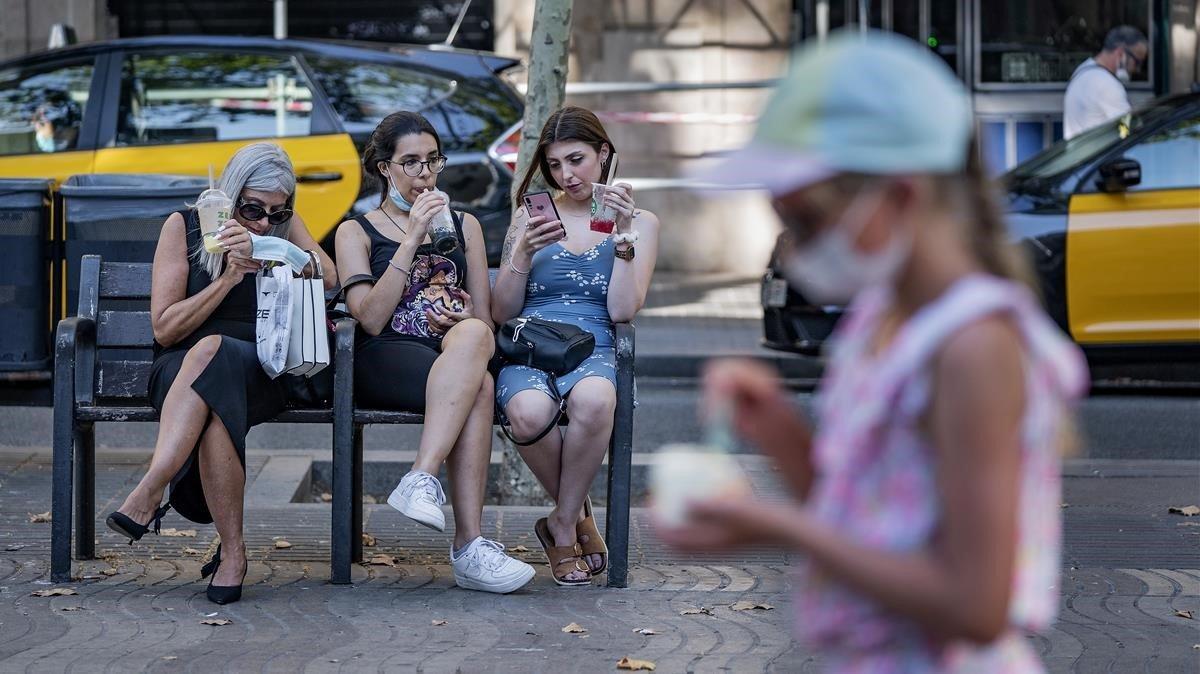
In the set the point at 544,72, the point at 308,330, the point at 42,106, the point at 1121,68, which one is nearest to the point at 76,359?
the point at 308,330

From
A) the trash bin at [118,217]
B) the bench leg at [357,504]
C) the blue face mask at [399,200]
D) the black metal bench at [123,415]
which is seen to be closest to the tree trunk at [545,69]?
the blue face mask at [399,200]

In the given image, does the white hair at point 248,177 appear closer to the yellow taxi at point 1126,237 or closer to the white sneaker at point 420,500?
the white sneaker at point 420,500

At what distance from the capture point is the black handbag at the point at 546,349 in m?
5.19

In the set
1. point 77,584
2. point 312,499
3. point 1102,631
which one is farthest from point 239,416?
point 1102,631

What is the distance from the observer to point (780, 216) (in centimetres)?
187

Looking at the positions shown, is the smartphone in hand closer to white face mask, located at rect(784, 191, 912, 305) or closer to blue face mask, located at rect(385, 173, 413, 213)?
blue face mask, located at rect(385, 173, 413, 213)

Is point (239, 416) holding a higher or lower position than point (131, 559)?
higher

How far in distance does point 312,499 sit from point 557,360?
6.62 ft

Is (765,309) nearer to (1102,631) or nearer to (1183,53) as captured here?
(1102,631)

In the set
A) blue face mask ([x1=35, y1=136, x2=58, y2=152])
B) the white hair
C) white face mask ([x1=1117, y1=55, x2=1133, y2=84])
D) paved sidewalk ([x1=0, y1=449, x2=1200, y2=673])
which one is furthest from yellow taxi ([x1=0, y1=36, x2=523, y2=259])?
white face mask ([x1=1117, y1=55, x2=1133, y2=84])

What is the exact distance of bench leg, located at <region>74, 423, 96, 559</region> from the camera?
17.3 ft

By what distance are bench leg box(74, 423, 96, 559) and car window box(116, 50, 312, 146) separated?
4566 millimetres

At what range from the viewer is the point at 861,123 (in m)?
1.77

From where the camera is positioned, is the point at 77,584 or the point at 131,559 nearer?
the point at 77,584
